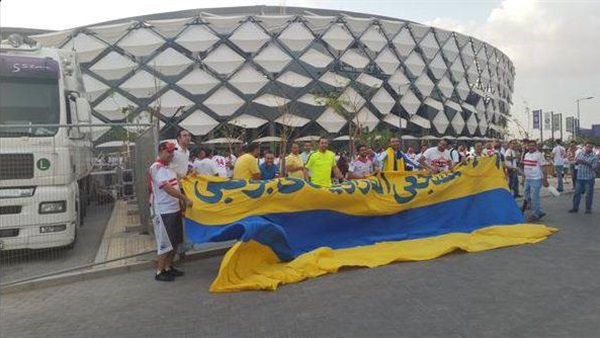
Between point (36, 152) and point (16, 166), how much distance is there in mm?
336

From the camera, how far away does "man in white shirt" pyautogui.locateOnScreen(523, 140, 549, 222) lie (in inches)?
471

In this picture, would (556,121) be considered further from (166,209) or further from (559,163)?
(166,209)

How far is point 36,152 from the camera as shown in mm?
8750

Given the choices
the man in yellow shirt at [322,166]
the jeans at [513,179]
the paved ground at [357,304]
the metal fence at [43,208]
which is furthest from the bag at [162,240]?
the jeans at [513,179]

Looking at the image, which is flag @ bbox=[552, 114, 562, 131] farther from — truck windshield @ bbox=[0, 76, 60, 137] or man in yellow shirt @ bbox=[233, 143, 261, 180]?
truck windshield @ bbox=[0, 76, 60, 137]

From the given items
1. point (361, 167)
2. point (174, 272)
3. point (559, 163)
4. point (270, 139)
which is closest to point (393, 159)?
point (361, 167)

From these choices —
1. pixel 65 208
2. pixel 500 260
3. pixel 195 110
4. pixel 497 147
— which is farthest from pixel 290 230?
pixel 195 110

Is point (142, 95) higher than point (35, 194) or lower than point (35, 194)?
higher

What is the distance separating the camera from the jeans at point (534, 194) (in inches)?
467

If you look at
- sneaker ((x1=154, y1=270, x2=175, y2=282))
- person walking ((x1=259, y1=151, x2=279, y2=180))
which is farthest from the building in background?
sneaker ((x1=154, y1=270, x2=175, y2=282))

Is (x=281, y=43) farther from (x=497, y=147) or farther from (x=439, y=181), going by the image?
(x=439, y=181)

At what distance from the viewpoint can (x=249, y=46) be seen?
53.7 metres

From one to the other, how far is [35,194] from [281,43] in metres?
47.9

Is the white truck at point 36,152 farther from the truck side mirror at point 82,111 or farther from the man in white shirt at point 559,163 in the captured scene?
the man in white shirt at point 559,163
